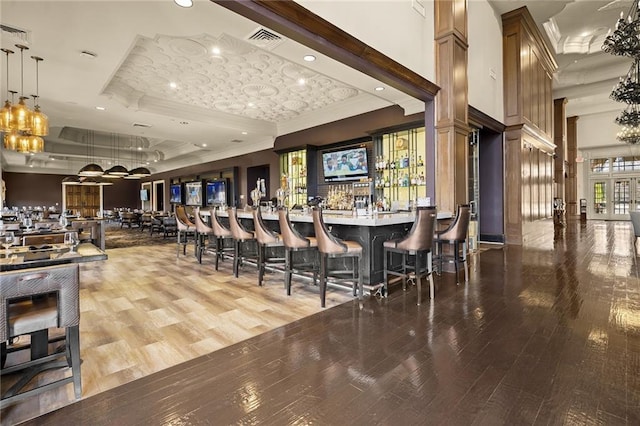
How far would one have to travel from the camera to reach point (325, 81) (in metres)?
6.56

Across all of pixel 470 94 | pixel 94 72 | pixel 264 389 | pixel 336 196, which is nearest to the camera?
pixel 264 389

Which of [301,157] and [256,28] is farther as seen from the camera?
[301,157]

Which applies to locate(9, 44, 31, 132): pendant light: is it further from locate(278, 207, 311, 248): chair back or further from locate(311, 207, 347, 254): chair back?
locate(311, 207, 347, 254): chair back

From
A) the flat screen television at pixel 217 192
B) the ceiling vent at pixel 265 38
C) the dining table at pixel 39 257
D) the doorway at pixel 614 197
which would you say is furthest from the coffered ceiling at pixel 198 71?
the doorway at pixel 614 197

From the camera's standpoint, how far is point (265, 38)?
3791 millimetres

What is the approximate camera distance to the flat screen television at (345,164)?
25.7ft

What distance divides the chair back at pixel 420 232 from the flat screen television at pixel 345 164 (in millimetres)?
4404

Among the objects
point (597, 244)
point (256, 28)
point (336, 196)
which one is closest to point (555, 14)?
point (597, 244)

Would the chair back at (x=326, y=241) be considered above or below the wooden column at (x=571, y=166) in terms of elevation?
below

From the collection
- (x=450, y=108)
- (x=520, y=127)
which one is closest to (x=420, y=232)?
(x=450, y=108)

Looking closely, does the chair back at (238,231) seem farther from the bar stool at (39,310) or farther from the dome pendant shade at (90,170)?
the dome pendant shade at (90,170)

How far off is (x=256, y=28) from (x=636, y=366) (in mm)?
4522

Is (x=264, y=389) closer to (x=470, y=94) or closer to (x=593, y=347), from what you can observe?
(x=593, y=347)

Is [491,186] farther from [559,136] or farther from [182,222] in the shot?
[559,136]
